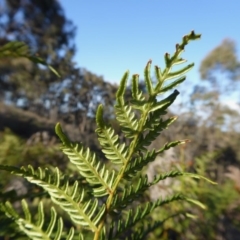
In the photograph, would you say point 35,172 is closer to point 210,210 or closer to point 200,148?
point 210,210

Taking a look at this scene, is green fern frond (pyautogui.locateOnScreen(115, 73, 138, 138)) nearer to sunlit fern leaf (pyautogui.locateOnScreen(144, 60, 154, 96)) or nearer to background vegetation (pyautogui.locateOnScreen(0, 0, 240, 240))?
sunlit fern leaf (pyautogui.locateOnScreen(144, 60, 154, 96))

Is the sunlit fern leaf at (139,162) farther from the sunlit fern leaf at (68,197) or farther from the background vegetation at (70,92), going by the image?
the background vegetation at (70,92)

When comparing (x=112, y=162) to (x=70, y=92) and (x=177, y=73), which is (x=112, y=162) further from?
(x=70, y=92)

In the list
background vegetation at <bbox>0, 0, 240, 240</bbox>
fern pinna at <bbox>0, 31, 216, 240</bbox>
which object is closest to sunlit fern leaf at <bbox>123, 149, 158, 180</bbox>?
fern pinna at <bbox>0, 31, 216, 240</bbox>

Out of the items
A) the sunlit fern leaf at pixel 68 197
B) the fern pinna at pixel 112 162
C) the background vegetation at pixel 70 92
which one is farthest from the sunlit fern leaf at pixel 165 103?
the background vegetation at pixel 70 92

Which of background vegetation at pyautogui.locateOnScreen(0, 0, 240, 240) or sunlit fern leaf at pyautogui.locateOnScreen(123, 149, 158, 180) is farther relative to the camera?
background vegetation at pyautogui.locateOnScreen(0, 0, 240, 240)

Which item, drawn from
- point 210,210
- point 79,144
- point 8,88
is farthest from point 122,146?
point 8,88
